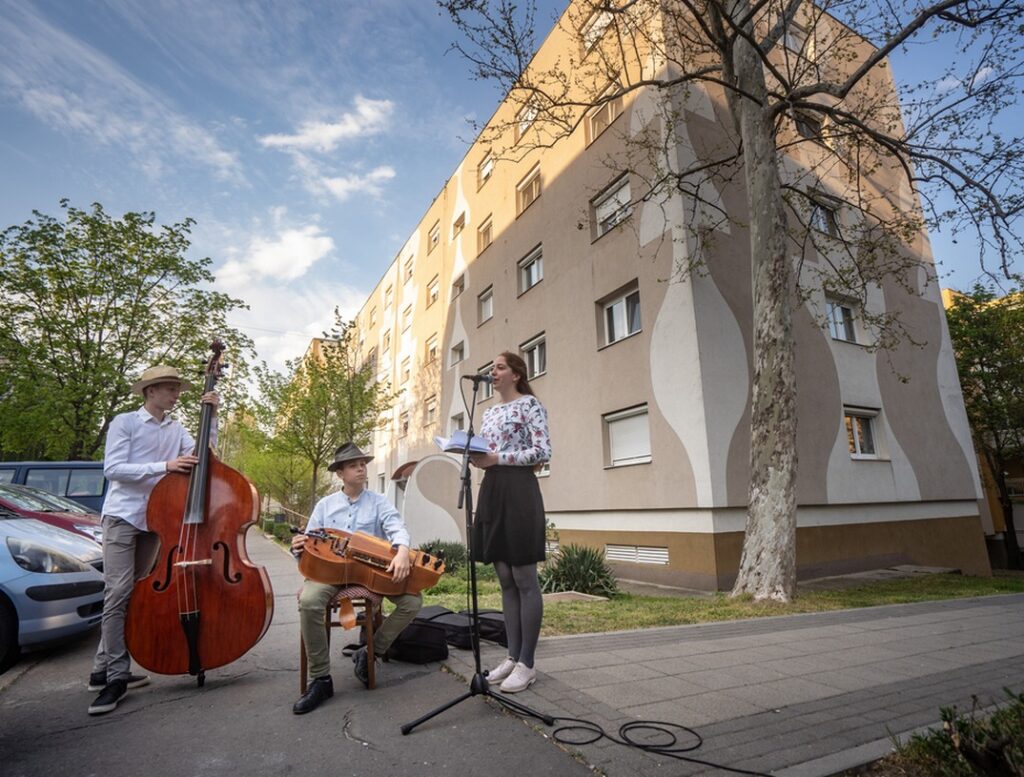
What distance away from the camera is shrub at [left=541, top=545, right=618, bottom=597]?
8.10 metres

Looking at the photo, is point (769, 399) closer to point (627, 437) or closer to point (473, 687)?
point (627, 437)

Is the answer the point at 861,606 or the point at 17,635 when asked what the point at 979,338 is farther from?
the point at 17,635

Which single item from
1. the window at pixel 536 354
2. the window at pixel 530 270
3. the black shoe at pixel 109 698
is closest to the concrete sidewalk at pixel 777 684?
the black shoe at pixel 109 698

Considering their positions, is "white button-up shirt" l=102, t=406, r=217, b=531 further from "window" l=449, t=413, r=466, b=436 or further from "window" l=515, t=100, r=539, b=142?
"window" l=449, t=413, r=466, b=436

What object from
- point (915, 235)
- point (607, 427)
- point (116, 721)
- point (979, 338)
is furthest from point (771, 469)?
point (979, 338)

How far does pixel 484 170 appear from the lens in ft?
64.6

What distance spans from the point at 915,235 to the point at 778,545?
13.5m

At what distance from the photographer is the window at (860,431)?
1232cm

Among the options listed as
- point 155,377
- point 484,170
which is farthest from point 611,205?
point 155,377

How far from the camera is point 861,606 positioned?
7.01 metres

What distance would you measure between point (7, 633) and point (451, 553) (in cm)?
784

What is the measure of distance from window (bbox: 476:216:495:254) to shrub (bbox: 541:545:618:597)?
13028 mm

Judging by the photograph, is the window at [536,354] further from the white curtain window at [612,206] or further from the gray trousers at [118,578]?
the gray trousers at [118,578]

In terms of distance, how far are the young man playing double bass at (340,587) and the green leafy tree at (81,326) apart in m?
14.3
